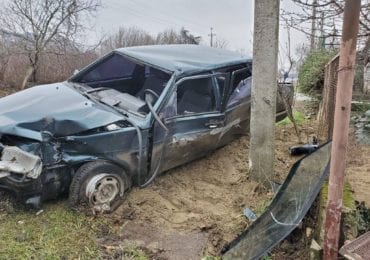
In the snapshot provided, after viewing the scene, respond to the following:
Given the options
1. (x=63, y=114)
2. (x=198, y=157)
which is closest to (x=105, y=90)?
(x=63, y=114)

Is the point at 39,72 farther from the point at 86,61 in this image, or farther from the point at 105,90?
the point at 105,90

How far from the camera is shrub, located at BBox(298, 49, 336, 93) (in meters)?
11.4

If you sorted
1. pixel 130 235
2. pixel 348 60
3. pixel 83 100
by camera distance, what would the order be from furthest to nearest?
1. pixel 83 100
2. pixel 130 235
3. pixel 348 60

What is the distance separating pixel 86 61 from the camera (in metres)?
17.1

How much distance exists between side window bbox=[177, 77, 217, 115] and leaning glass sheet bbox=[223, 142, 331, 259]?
190 cm

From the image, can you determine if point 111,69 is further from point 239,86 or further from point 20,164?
point 20,164

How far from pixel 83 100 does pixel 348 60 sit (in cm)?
307

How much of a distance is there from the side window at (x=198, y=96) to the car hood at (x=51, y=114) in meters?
1.13

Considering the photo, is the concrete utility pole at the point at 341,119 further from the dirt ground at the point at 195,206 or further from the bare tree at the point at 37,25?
the bare tree at the point at 37,25

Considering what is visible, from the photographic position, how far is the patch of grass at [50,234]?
3.31 meters

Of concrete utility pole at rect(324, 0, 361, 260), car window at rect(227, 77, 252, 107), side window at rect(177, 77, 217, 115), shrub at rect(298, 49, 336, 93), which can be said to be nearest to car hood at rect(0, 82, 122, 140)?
side window at rect(177, 77, 217, 115)

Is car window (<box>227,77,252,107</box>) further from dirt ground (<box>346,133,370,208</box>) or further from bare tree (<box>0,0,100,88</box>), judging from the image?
bare tree (<box>0,0,100,88</box>)

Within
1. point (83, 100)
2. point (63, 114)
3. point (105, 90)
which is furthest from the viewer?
point (105, 90)

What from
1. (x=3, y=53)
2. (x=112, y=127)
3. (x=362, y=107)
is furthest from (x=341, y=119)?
(x=3, y=53)
